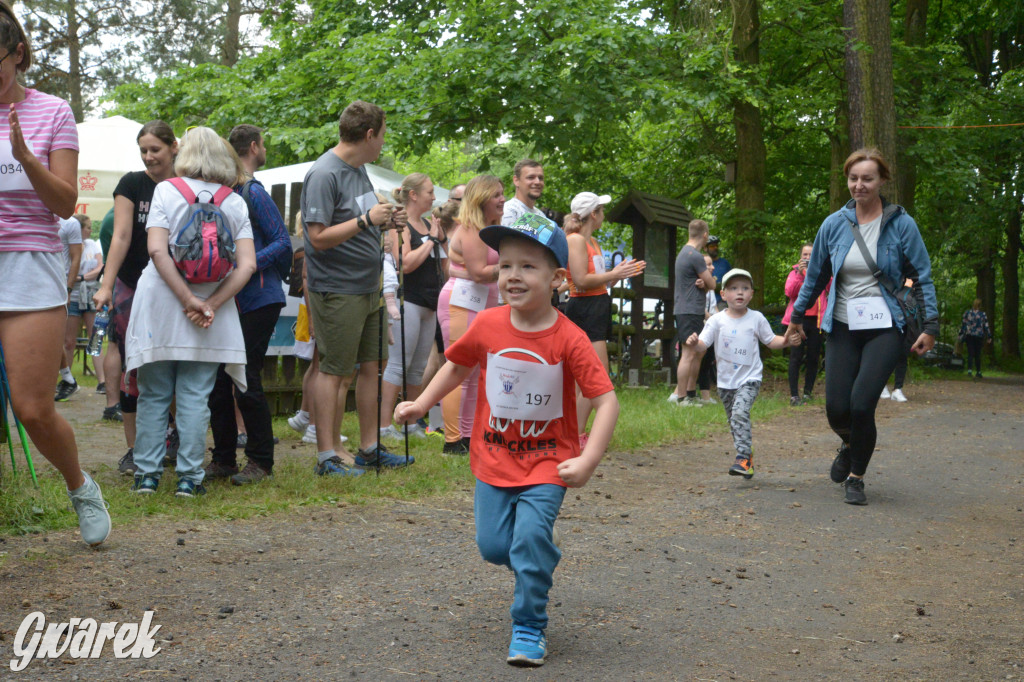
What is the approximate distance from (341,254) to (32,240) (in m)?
2.45

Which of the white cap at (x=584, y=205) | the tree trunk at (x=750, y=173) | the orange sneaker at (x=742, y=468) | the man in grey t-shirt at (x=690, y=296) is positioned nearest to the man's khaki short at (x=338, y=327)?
the white cap at (x=584, y=205)

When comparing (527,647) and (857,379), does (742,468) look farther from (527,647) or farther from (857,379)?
(527,647)

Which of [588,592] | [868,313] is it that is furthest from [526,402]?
[868,313]

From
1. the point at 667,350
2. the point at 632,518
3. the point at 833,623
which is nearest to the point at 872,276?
the point at 632,518

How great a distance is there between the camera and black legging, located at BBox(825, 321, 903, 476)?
22.1ft

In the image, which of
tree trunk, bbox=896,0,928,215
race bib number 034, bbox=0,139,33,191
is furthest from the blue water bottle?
tree trunk, bbox=896,0,928,215

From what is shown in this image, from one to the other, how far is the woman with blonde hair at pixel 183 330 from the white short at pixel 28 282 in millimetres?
1316

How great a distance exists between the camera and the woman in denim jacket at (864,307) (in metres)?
6.78

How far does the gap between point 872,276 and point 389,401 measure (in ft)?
12.8

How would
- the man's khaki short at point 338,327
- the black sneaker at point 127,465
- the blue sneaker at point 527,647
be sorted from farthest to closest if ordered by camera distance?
the black sneaker at point 127,465
the man's khaki short at point 338,327
the blue sneaker at point 527,647

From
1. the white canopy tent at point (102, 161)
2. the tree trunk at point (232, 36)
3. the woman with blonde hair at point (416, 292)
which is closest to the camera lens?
the woman with blonde hair at point (416, 292)

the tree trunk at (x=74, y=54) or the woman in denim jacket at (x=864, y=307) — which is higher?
the tree trunk at (x=74, y=54)

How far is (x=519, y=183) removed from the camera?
817 centimetres

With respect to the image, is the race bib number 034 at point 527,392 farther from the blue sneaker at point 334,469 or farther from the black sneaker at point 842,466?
the black sneaker at point 842,466
